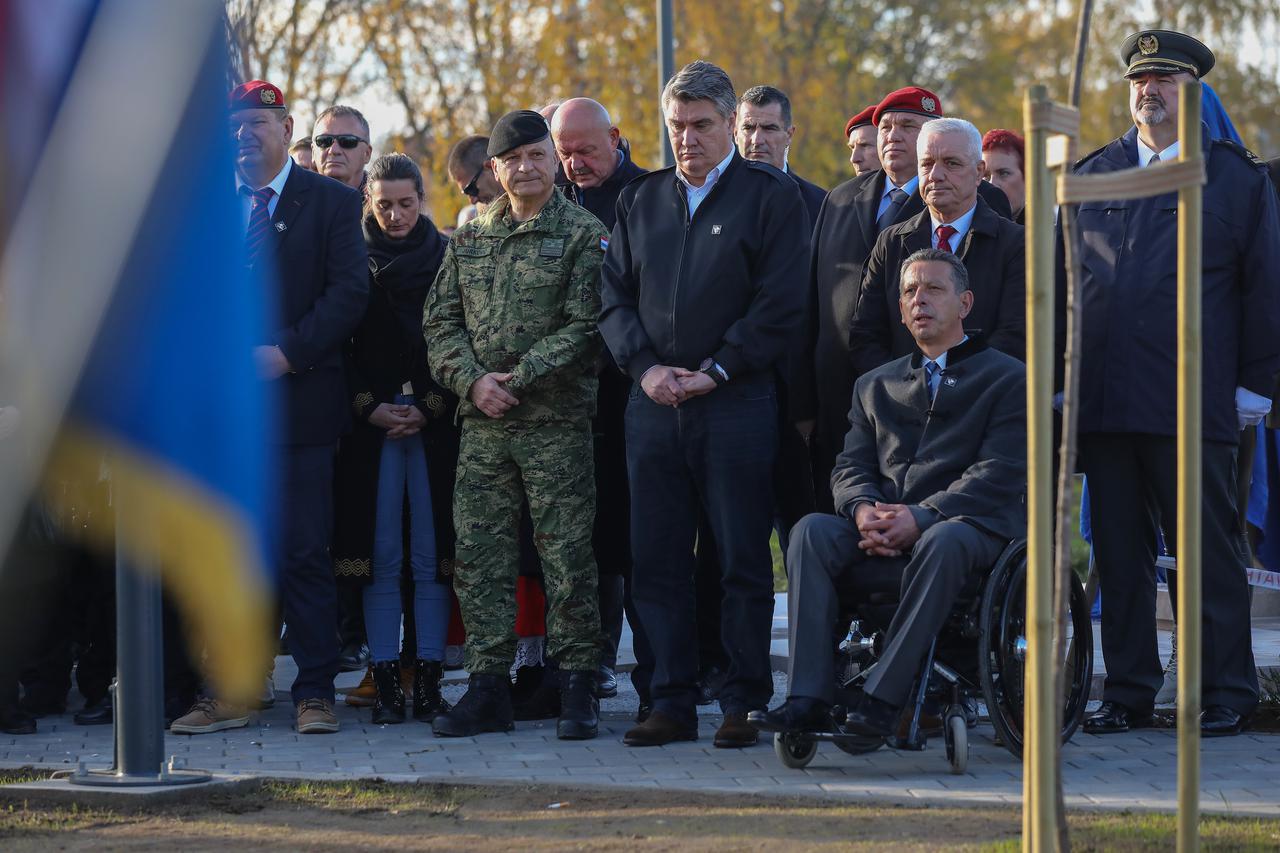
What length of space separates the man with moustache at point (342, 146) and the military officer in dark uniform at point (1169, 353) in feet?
11.0

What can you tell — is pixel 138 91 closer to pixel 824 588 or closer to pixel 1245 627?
pixel 824 588

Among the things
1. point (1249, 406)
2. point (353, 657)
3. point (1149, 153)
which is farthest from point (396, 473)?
Answer: point (1249, 406)

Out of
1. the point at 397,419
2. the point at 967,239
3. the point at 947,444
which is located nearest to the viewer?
the point at 947,444

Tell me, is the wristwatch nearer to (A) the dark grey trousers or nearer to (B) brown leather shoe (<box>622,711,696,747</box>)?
(A) the dark grey trousers

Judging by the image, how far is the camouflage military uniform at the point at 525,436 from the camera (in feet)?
22.1

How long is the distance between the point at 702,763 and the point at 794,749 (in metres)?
0.32

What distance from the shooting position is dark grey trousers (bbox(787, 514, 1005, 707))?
570 centimetres

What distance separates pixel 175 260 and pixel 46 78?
1.64 feet

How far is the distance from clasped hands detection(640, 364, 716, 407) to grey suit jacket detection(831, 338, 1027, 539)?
0.52 metres

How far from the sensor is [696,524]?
6578 mm

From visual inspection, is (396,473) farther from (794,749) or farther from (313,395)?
(794,749)

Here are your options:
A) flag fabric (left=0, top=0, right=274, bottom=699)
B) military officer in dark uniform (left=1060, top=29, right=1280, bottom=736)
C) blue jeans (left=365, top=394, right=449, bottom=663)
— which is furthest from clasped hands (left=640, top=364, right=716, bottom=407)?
flag fabric (left=0, top=0, right=274, bottom=699)

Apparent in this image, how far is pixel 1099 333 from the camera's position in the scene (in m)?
6.50

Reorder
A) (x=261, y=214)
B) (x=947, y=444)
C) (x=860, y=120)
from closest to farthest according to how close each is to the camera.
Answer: (x=947, y=444)
(x=261, y=214)
(x=860, y=120)
